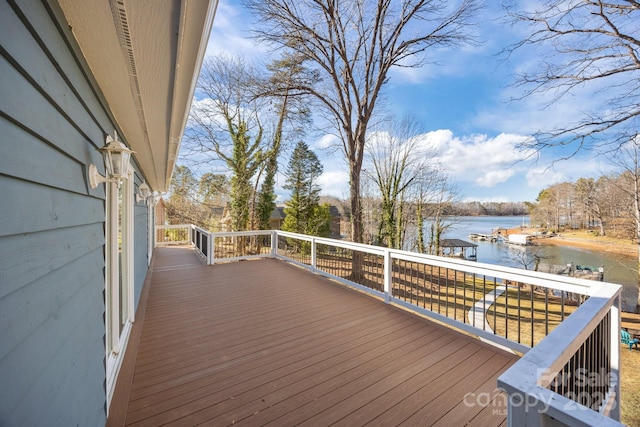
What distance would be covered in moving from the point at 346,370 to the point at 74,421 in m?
1.93

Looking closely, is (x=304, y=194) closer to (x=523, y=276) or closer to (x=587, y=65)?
(x=587, y=65)

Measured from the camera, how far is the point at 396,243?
14.3 meters

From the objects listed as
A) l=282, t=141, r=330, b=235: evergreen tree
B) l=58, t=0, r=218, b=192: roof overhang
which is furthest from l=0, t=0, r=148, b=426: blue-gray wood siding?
l=282, t=141, r=330, b=235: evergreen tree

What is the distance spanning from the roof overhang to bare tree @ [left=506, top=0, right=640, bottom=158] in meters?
7.09

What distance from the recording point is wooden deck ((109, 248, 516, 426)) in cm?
193

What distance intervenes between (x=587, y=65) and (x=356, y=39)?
544 cm

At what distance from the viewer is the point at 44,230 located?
0.96 meters

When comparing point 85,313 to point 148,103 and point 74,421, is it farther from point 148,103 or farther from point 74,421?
point 148,103

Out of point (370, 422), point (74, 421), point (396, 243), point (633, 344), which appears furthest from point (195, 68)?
point (396, 243)

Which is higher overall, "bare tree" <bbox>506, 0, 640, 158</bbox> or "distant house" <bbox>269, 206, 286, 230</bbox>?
"bare tree" <bbox>506, 0, 640, 158</bbox>

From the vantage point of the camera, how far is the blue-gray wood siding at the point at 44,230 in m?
0.72

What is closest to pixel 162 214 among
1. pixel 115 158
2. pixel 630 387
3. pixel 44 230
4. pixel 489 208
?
pixel 115 158

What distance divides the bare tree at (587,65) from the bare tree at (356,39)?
5.15ft

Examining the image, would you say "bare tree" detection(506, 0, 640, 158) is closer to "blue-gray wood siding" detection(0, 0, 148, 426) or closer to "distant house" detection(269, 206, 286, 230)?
"blue-gray wood siding" detection(0, 0, 148, 426)
